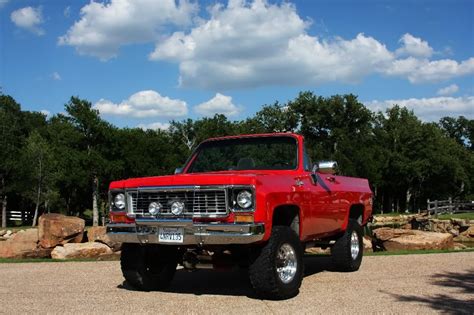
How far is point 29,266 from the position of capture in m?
10.7

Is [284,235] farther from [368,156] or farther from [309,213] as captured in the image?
[368,156]

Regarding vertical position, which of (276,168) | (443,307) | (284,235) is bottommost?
(443,307)

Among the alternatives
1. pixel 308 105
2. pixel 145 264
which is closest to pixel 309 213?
pixel 145 264

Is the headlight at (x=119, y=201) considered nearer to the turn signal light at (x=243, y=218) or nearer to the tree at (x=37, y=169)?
the turn signal light at (x=243, y=218)

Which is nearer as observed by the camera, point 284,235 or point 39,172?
point 284,235

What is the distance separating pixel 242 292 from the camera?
7.30 m

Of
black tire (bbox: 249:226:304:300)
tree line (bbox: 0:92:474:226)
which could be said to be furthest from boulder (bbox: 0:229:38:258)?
tree line (bbox: 0:92:474:226)

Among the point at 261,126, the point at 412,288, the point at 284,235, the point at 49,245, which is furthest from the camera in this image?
the point at 261,126

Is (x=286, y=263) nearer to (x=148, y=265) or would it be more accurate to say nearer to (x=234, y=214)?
(x=234, y=214)

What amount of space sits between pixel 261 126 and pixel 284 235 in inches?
2597

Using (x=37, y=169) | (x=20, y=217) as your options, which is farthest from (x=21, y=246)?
(x=20, y=217)

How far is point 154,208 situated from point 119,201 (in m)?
0.68

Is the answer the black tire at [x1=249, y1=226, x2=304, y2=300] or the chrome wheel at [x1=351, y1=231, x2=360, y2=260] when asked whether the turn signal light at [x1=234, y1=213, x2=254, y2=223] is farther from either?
the chrome wheel at [x1=351, y1=231, x2=360, y2=260]

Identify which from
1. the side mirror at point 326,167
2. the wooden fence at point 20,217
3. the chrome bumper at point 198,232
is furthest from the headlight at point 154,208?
the wooden fence at point 20,217
